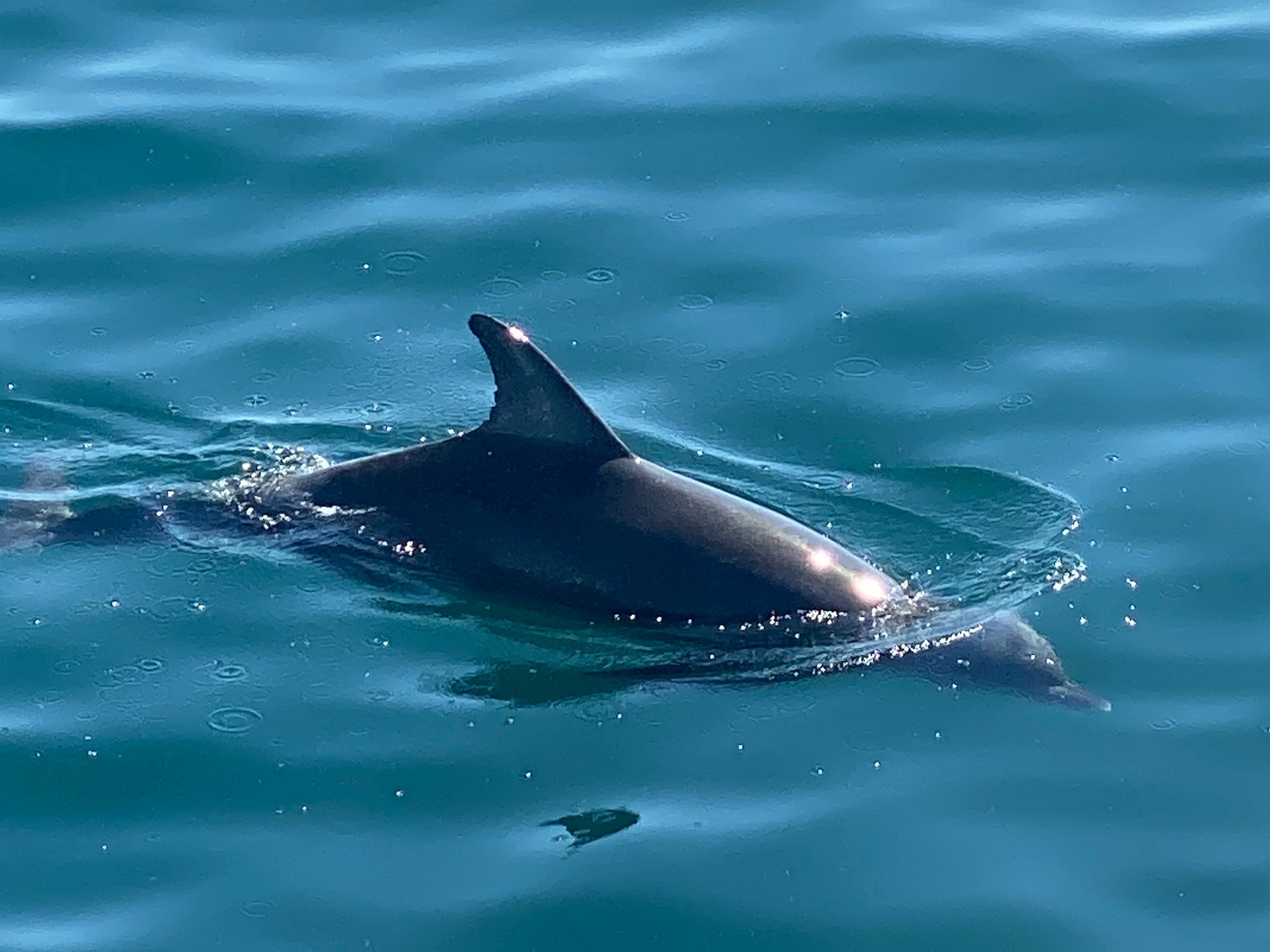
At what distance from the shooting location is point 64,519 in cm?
1288

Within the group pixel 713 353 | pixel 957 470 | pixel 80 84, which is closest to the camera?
pixel 957 470

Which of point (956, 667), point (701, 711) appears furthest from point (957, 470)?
A: point (701, 711)

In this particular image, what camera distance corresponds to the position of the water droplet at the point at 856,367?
14625mm

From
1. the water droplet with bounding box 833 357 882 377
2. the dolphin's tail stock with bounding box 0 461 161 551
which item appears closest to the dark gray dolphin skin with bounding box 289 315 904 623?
the dolphin's tail stock with bounding box 0 461 161 551

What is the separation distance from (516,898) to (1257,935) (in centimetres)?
370

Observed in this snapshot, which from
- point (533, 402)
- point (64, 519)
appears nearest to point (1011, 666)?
point (533, 402)

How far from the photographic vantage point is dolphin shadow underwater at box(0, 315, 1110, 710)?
11.5 metres

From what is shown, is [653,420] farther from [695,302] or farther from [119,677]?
[119,677]

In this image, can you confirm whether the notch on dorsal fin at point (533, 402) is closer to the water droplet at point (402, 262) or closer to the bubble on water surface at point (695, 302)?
the bubble on water surface at point (695, 302)

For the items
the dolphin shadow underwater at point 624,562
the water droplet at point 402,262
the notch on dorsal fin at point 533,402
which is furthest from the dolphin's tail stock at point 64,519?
the water droplet at point 402,262

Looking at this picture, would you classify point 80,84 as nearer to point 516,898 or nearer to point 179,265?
point 179,265

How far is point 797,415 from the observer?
46.3 feet

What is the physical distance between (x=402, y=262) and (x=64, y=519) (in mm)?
4318

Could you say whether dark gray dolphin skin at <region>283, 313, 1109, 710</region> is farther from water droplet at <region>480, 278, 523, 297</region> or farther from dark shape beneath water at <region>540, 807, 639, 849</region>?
water droplet at <region>480, 278, 523, 297</region>
